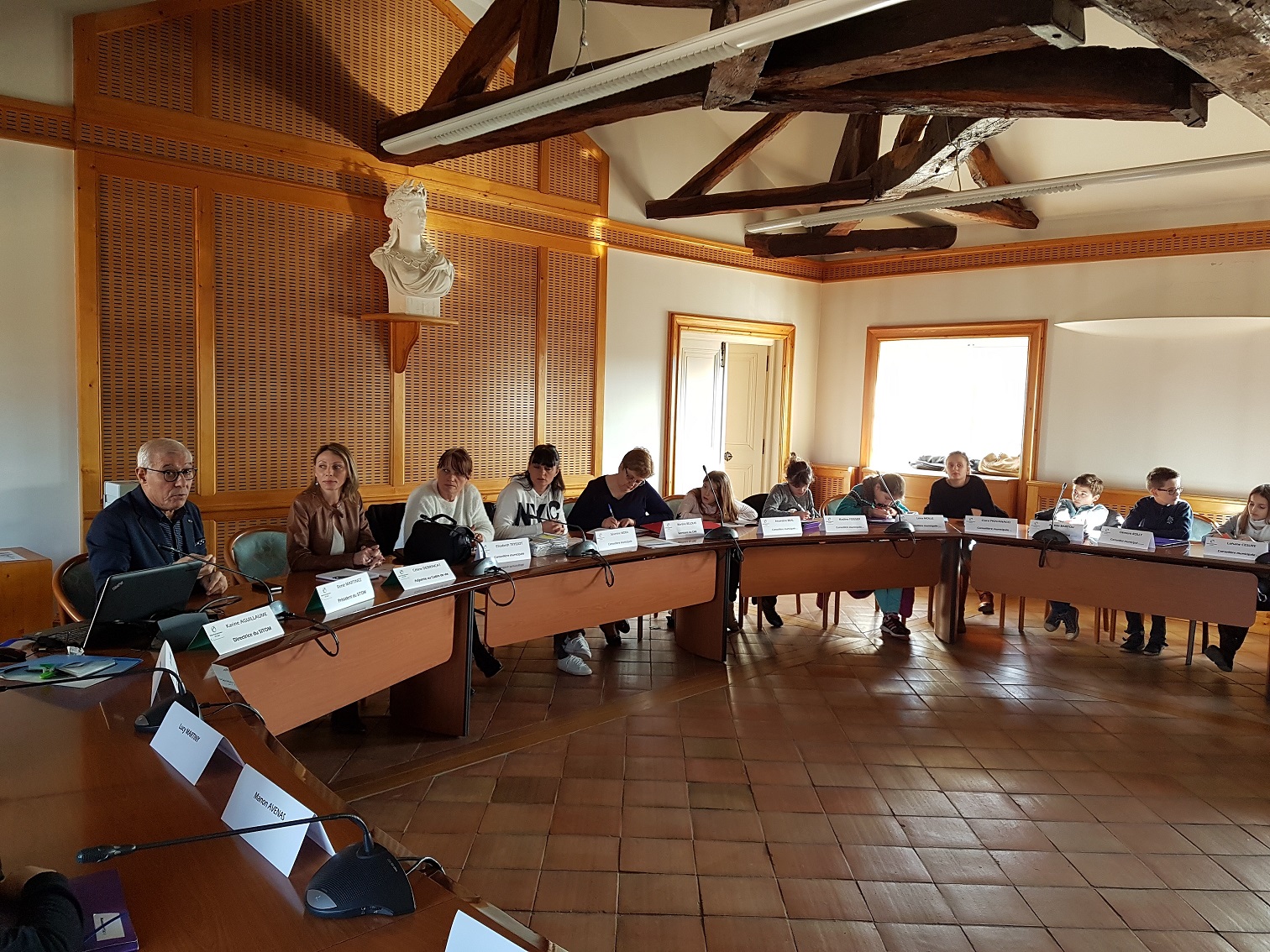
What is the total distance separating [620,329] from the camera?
6.91 metres

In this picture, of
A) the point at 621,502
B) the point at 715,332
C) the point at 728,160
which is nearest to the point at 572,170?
the point at 728,160

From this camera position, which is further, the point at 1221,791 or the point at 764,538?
the point at 764,538

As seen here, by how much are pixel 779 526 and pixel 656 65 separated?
2.77 meters

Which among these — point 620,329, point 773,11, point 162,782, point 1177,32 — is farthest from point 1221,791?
point 620,329

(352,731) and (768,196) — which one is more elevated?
(768,196)

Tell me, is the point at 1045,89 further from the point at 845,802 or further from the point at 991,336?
Result: the point at 991,336

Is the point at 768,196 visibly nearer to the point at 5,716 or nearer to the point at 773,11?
the point at 773,11

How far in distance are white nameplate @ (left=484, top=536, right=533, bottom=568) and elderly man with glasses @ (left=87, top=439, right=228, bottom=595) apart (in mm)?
1130

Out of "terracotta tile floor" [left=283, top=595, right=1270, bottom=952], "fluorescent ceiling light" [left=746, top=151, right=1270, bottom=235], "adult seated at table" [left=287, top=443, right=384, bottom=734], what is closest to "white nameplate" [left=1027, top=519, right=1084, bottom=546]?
"terracotta tile floor" [left=283, top=595, right=1270, bottom=952]

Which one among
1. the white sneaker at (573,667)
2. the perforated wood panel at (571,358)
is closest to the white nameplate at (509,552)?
the white sneaker at (573,667)

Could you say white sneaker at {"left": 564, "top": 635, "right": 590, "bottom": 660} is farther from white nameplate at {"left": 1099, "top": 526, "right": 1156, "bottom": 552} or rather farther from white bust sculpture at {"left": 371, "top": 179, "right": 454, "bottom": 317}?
white nameplate at {"left": 1099, "top": 526, "right": 1156, "bottom": 552}

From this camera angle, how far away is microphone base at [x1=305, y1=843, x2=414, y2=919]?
1237mm

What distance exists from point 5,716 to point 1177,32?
137 inches

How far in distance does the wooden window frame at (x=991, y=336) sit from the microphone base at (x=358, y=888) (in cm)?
707
